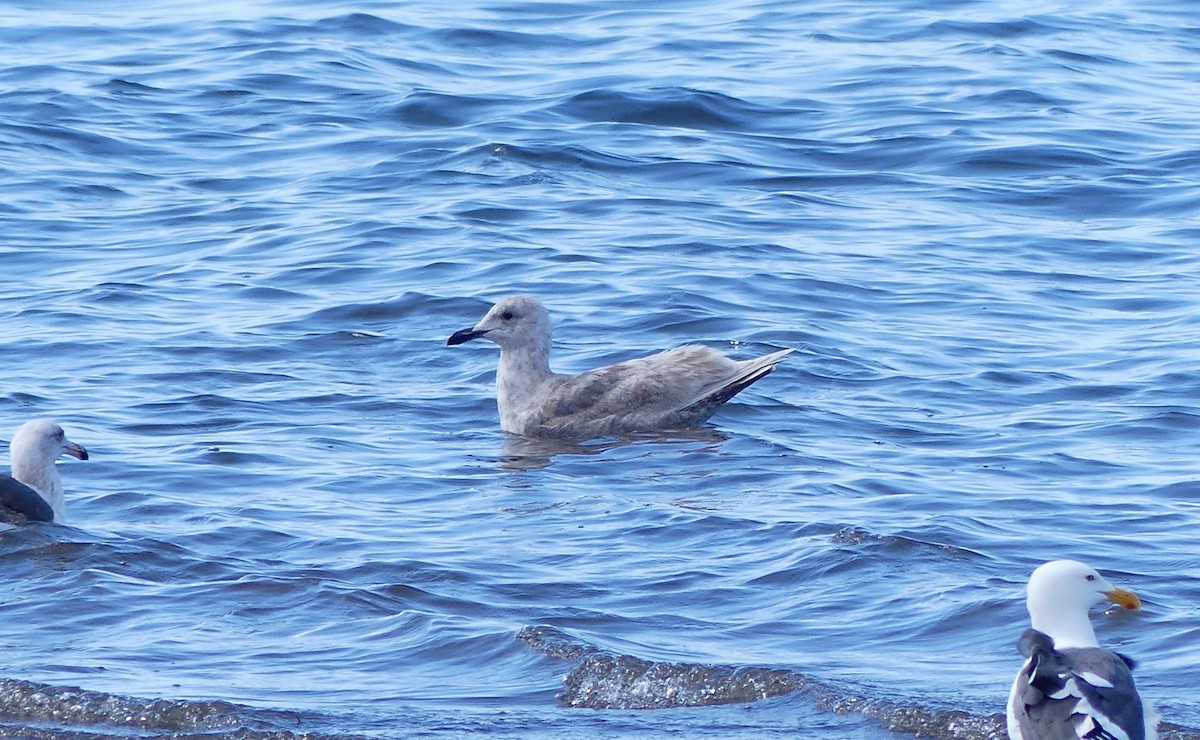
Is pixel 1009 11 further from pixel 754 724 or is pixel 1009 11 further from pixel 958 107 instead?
pixel 754 724

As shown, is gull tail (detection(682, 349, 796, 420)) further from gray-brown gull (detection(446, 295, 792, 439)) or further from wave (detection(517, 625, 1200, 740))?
wave (detection(517, 625, 1200, 740))

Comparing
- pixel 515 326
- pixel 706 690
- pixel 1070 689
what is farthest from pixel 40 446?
pixel 1070 689

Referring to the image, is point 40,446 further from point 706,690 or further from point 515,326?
point 706,690

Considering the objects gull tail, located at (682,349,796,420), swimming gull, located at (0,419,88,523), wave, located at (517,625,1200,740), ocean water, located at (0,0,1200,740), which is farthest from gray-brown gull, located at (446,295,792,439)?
wave, located at (517,625,1200,740)

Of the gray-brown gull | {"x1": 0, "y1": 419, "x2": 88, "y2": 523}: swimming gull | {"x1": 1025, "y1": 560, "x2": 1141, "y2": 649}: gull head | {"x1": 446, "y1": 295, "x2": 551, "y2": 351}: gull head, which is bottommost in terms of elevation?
the gray-brown gull

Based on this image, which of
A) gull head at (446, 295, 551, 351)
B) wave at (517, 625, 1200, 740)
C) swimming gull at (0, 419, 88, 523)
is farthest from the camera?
gull head at (446, 295, 551, 351)

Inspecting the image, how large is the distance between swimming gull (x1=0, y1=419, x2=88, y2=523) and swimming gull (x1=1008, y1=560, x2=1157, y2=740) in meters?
4.57

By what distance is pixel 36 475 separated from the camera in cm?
925

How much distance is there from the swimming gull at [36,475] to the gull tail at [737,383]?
11.7 ft

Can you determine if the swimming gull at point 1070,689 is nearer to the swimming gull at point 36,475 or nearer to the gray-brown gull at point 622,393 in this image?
the swimming gull at point 36,475

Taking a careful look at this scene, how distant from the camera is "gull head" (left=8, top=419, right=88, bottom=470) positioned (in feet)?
30.8

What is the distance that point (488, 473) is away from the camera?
10562 millimetres

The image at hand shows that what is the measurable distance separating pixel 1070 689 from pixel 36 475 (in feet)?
17.0

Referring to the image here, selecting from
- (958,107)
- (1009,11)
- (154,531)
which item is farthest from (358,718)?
(1009,11)
